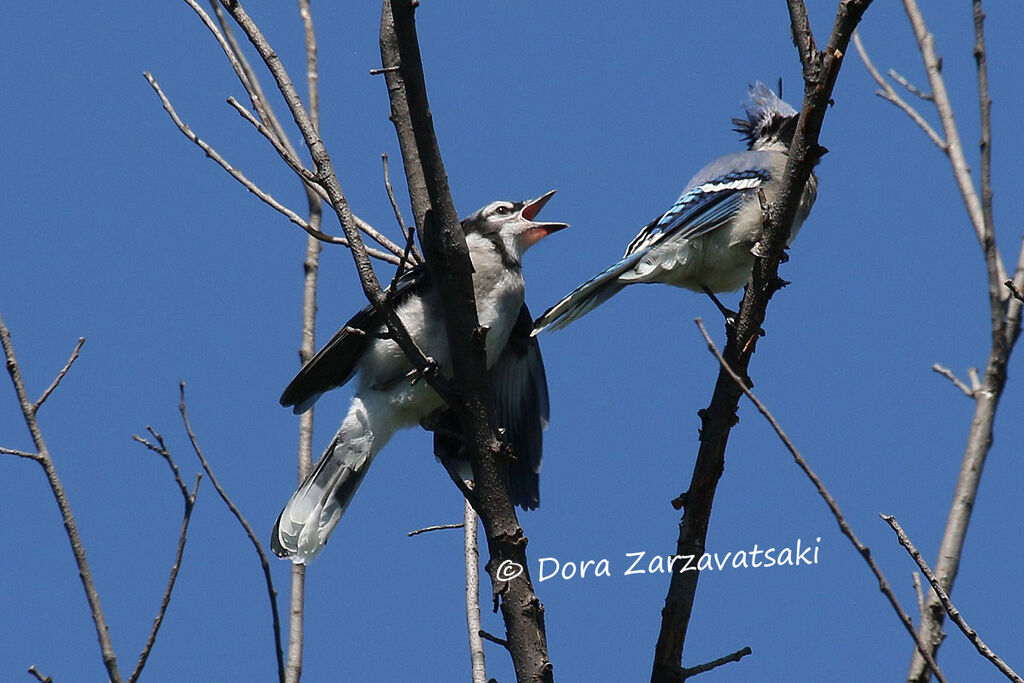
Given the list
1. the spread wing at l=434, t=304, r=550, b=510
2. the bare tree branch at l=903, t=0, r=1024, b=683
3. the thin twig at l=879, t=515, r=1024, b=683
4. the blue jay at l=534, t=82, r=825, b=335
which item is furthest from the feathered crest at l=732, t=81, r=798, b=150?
the thin twig at l=879, t=515, r=1024, b=683

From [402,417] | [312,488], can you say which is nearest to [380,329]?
[402,417]

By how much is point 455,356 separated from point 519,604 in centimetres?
81

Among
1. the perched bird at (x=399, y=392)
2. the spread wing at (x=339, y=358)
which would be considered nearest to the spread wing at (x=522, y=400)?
the perched bird at (x=399, y=392)

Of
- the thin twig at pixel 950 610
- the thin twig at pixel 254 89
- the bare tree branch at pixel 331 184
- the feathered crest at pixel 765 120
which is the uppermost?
the feathered crest at pixel 765 120

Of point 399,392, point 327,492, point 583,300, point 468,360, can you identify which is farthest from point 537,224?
point 468,360

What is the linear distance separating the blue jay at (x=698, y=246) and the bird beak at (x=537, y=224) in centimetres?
39

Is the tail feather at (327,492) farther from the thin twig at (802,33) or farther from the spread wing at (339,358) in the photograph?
the thin twig at (802,33)

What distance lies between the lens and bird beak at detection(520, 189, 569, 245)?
5527 millimetres

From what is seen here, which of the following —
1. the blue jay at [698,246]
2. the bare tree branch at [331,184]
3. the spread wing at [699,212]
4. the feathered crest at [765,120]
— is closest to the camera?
the bare tree branch at [331,184]

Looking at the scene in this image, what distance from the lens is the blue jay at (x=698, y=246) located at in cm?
525

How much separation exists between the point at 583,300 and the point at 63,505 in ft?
8.61

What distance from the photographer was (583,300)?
5.24 m

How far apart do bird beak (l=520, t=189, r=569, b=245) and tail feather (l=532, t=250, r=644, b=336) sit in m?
0.42

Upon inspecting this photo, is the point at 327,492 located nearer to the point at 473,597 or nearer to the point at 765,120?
the point at 473,597
